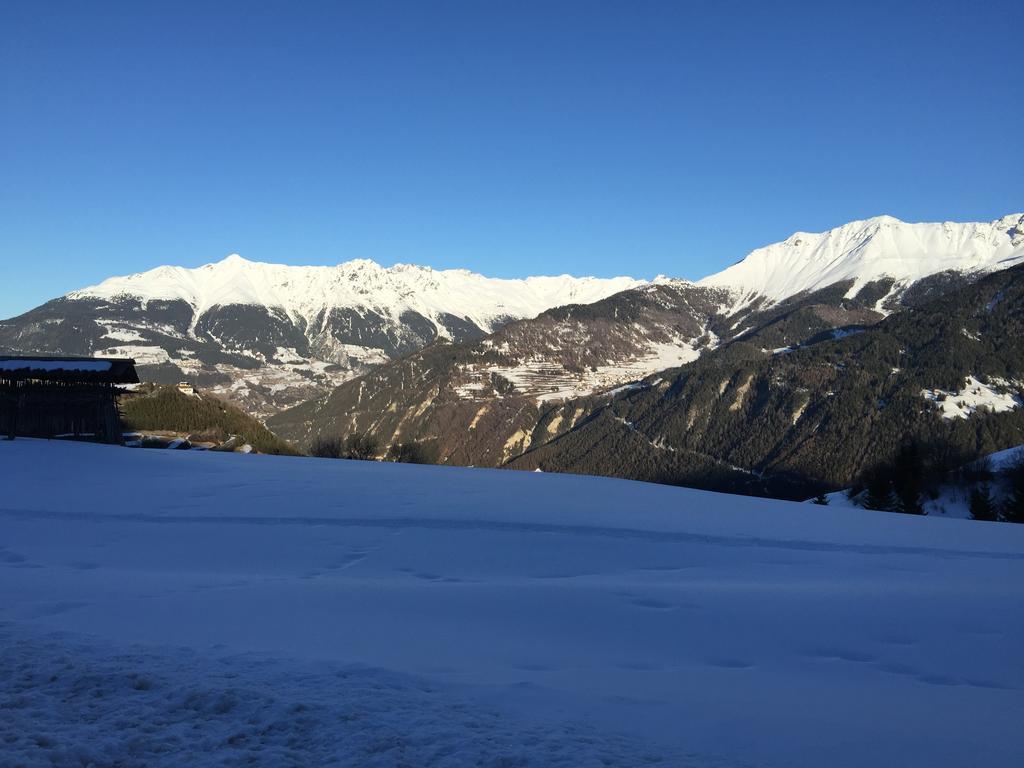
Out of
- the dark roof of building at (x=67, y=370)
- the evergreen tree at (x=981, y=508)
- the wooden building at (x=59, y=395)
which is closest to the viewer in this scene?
the dark roof of building at (x=67, y=370)

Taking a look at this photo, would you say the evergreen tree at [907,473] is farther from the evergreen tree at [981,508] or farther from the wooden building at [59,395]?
the wooden building at [59,395]

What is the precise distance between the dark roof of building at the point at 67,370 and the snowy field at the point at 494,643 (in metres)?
22.0

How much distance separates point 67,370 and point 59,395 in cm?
172

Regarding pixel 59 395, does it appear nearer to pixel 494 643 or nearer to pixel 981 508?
pixel 494 643

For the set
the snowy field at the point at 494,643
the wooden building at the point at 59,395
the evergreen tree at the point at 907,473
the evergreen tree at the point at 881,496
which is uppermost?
the wooden building at the point at 59,395

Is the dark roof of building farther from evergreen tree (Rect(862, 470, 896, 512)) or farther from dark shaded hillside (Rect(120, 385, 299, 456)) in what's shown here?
dark shaded hillside (Rect(120, 385, 299, 456))

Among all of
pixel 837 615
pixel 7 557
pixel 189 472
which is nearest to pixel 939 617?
pixel 837 615

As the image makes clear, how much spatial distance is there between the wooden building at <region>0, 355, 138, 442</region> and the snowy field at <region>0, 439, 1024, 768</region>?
22244 mm

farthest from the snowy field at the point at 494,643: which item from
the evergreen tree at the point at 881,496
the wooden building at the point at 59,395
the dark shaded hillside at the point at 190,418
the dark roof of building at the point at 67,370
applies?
the dark shaded hillside at the point at 190,418

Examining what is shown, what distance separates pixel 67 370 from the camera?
37.3 metres

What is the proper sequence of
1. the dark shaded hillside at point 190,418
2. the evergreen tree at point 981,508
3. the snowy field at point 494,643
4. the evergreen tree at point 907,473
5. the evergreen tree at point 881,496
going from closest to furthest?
the snowy field at point 494,643 → the evergreen tree at point 981,508 → the evergreen tree at point 907,473 → the evergreen tree at point 881,496 → the dark shaded hillside at point 190,418

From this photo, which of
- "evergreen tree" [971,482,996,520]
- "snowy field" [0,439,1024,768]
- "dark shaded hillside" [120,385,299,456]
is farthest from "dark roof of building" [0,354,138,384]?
"dark shaded hillside" [120,385,299,456]

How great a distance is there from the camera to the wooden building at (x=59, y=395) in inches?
1452

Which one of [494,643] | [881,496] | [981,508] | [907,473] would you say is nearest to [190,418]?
[881,496]
